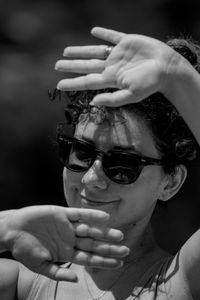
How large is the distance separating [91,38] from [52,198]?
33.0 inches

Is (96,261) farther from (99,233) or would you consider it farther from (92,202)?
(92,202)

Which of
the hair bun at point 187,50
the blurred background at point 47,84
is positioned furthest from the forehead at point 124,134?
the blurred background at point 47,84

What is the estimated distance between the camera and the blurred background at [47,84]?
4.44 m

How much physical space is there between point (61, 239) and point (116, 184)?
27 cm

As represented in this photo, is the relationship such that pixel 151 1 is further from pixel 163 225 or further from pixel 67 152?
pixel 67 152

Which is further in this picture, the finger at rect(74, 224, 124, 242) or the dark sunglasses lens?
the dark sunglasses lens

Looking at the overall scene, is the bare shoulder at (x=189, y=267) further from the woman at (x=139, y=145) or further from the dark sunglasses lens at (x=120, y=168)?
the dark sunglasses lens at (x=120, y=168)

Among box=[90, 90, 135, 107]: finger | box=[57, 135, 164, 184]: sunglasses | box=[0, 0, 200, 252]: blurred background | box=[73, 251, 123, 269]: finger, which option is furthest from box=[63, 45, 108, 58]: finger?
box=[0, 0, 200, 252]: blurred background

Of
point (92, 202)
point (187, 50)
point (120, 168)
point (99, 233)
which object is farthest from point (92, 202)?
point (187, 50)

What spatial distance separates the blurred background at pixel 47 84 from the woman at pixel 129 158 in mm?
1688

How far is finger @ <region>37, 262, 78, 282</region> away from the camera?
2.29 meters

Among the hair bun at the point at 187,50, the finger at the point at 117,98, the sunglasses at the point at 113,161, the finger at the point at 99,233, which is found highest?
the hair bun at the point at 187,50

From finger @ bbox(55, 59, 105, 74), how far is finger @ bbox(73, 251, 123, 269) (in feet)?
1.57

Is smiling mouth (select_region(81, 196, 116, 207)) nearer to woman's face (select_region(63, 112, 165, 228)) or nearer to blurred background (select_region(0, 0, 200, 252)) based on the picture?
woman's face (select_region(63, 112, 165, 228))
